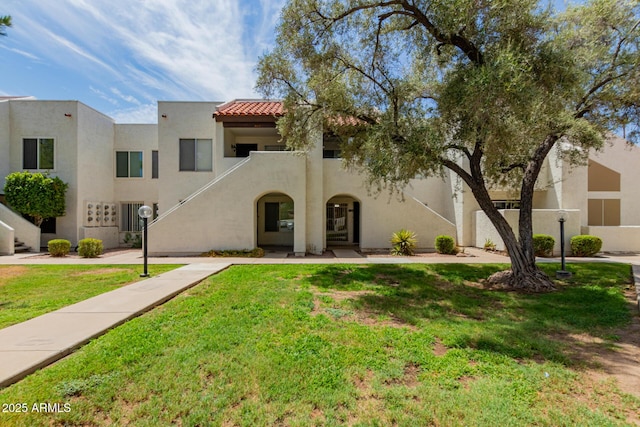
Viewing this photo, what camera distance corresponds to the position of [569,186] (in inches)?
639

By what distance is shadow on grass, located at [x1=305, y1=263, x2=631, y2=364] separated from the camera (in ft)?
17.3

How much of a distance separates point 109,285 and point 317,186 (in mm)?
9699

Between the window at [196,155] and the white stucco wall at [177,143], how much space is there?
0.24 m

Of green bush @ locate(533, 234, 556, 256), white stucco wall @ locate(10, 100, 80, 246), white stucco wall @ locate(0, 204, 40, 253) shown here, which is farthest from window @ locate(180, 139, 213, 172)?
green bush @ locate(533, 234, 556, 256)

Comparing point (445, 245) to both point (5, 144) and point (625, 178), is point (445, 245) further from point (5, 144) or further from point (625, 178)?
point (5, 144)

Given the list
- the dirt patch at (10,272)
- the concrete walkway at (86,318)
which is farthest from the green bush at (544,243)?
the dirt patch at (10,272)

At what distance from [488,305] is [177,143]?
1704 centimetres

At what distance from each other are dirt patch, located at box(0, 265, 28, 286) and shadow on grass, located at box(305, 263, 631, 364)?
31.4 feet

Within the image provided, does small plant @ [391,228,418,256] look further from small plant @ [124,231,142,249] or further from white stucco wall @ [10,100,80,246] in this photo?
white stucco wall @ [10,100,80,246]

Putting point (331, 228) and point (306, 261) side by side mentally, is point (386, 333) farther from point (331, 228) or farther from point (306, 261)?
point (331, 228)

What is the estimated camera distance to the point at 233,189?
15.1m

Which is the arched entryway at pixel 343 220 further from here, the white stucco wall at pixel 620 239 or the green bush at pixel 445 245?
the white stucco wall at pixel 620 239

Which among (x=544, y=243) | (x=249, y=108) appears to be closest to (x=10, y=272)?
(x=249, y=108)

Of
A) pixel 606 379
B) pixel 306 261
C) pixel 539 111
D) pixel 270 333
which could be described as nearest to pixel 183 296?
pixel 270 333
